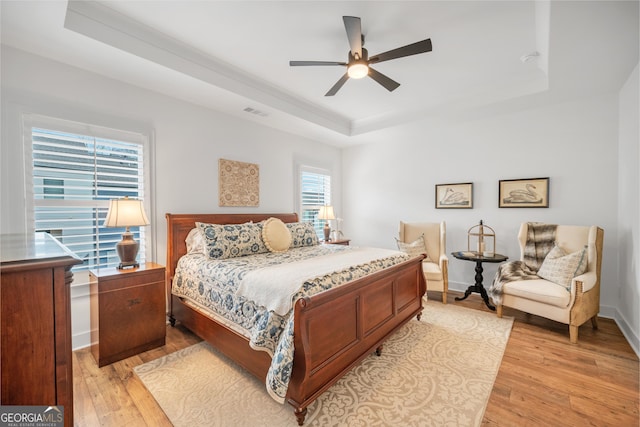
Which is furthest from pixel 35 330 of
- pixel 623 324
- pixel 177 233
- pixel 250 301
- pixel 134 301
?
pixel 623 324

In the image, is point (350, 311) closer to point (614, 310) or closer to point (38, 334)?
point (38, 334)

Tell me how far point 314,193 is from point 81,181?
11.4 feet

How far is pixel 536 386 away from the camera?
6.81ft

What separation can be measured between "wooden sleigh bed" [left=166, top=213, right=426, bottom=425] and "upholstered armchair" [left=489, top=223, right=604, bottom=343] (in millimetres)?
1029

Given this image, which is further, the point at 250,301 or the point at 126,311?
the point at 126,311

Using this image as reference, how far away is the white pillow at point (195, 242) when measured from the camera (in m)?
3.12

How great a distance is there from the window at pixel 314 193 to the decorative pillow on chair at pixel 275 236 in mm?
1391

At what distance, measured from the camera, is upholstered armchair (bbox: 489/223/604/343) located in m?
2.72

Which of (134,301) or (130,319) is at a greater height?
(134,301)

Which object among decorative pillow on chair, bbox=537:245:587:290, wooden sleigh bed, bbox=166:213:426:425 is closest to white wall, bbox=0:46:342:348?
wooden sleigh bed, bbox=166:213:426:425

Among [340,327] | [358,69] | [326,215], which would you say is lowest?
[340,327]

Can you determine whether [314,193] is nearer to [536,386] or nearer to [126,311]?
[126,311]

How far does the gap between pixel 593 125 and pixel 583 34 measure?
1.83 metres

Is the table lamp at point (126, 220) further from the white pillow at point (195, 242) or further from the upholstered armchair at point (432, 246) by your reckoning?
the upholstered armchair at point (432, 246)
